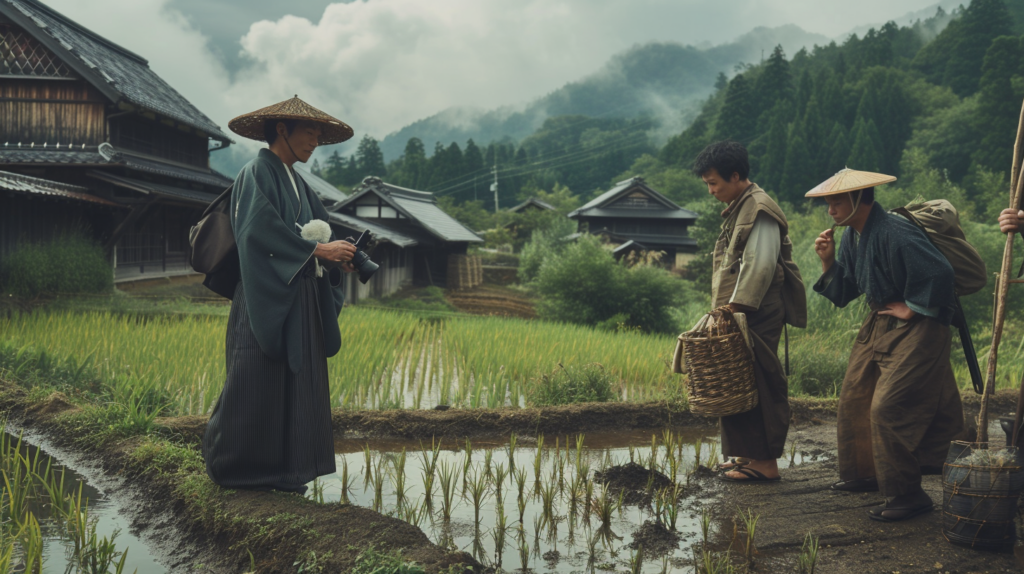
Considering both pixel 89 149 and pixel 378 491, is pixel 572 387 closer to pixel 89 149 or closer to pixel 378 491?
pixel 378 491

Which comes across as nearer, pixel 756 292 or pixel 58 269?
pixel 756 292

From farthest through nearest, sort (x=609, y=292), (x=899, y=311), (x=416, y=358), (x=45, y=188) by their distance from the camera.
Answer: (x=609, y=292) < (x=45, y=188) < (x=416, y=358) < (x=899, y=311)

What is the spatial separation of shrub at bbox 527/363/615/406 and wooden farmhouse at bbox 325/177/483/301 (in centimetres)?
1406

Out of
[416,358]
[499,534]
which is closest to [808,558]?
[499,534]

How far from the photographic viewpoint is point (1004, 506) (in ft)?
8.39

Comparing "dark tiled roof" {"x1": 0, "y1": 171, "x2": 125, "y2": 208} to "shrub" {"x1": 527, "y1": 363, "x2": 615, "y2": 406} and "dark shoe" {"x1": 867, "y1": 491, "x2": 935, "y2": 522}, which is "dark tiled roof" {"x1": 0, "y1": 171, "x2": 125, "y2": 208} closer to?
"shrub" {"x1": 527, "y1": 363, "x2": 615, "y2": 406}

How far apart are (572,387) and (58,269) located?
9299 mm

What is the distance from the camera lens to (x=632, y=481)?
3.47m

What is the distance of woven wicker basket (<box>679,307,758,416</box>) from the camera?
3389mm

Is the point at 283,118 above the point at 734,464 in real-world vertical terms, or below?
above

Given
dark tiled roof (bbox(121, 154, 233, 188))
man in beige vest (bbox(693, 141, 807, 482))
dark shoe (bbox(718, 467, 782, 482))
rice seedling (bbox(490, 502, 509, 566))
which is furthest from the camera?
dark tiled roof (bbox(121, 154, 233, 188))

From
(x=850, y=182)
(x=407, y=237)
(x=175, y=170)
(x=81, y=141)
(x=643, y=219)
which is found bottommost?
(x=850, y=182)

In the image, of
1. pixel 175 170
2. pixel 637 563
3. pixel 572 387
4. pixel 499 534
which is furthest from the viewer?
pixel 175 170

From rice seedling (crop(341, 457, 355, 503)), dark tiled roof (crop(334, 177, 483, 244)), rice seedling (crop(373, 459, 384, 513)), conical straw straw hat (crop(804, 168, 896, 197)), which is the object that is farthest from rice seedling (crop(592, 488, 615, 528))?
dark tiled roof (crop(334, 177, 483, 244))
